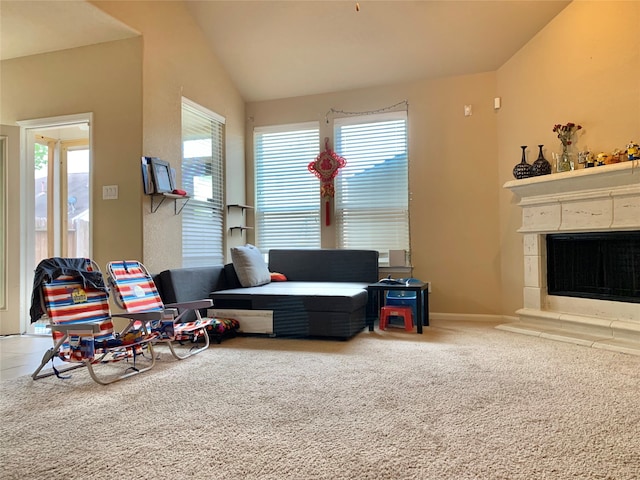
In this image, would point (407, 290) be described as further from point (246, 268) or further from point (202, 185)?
point (202, 185)

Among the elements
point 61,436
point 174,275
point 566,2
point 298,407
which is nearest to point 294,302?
point 174,275

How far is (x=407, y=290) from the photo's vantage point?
4.21 metres

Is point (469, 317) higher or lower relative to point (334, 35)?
lower

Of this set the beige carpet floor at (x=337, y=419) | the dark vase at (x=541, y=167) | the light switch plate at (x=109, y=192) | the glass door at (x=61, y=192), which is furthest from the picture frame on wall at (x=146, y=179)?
the dark vase at (x=541, y=167)

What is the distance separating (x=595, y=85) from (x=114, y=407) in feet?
15.0

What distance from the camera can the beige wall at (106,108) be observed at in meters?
3.95

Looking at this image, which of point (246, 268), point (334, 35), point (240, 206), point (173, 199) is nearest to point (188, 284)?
point (246, 268)

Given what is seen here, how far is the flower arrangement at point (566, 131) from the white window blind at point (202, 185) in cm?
371

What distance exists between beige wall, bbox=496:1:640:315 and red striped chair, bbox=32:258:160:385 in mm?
3901

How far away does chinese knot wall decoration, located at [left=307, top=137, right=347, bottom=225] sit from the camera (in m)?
5.52

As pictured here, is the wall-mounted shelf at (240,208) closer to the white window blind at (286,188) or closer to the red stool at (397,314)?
the white window blind at (286,188)

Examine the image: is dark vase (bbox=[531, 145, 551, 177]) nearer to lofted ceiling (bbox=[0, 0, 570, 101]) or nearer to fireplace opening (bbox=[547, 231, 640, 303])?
fireplace opening (bbox=[547, 231, 640, 303])

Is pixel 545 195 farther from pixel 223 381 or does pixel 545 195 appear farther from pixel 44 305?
pixel 44 305

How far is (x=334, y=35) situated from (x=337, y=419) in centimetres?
410
